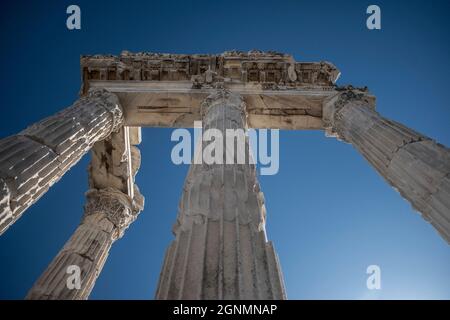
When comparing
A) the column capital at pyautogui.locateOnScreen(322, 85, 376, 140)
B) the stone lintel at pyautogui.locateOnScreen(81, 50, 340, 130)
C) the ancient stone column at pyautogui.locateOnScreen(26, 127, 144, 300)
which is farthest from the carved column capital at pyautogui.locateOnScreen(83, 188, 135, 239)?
the column capital at pyautogui.locateOnScreen(322, 85, 376, 140)

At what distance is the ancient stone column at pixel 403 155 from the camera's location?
993 cm

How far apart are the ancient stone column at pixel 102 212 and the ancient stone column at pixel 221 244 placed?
789 centimetres

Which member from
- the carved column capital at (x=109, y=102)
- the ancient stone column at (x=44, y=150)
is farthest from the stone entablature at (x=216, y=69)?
the ancient stone column at (x=44, y=150)

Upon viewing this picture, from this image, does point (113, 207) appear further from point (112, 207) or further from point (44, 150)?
point (44, 150)

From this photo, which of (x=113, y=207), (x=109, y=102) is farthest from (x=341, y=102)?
(x=113, y=207)

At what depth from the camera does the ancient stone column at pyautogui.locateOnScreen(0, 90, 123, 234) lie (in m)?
10.2

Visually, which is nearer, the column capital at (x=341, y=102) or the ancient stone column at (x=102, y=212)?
the ancient stone column at (x=102, y=212)

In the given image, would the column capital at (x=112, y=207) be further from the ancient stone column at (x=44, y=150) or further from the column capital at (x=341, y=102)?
the column capital at (x=341, y=102)

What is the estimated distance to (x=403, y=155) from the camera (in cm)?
1187

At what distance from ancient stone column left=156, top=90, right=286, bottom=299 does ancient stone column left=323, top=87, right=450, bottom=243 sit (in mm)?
4608

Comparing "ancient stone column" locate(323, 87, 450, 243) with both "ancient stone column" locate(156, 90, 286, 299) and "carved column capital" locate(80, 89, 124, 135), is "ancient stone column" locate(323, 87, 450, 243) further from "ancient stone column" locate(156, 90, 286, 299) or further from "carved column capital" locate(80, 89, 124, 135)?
"carved column capital" locate(80, 89, 124, 135)
